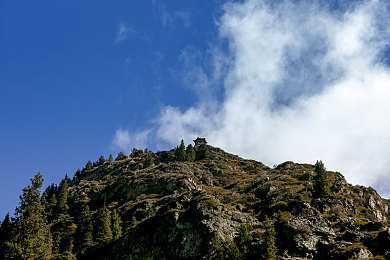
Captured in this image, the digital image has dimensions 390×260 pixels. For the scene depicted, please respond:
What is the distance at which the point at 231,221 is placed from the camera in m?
89.9

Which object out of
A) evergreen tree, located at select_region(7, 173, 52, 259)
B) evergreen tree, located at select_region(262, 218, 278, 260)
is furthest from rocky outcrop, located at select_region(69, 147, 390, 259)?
evergreen tree, located at select_region(7, 173, 52, 259)

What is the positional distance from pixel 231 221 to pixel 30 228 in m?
56.6

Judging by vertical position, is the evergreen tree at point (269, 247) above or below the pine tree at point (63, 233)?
below

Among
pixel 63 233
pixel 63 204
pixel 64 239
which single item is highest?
pixel 63 204

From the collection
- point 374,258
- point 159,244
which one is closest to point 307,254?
point 374,258

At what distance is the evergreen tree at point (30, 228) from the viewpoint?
54156 millimetres

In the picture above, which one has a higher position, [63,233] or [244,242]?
[63,233]

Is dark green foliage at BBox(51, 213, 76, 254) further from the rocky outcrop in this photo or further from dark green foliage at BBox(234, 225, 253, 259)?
dark green foliage at BBox(234, 225, 253, 259)

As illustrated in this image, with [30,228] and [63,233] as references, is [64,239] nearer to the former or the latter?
[63,233]

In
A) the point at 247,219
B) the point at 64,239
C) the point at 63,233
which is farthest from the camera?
the point at 63,233

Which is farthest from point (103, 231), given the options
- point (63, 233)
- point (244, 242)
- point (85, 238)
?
point (244, 242)

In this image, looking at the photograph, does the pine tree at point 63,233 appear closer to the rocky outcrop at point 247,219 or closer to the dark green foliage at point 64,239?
the dark green foliage at point 64,239

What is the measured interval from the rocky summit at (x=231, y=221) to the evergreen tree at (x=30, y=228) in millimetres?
1003

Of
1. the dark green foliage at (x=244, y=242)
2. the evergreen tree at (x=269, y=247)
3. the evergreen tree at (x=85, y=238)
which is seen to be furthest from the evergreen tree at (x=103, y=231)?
the evergreen tree at (x=269, y=247)
